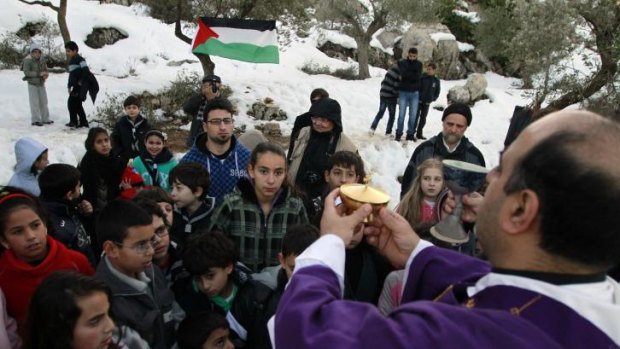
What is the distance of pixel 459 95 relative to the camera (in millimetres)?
15141

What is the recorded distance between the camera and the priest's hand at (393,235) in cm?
147

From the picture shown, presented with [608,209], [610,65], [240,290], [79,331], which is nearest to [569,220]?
[608,209]

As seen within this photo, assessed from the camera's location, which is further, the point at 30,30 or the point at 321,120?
the point at 30,30

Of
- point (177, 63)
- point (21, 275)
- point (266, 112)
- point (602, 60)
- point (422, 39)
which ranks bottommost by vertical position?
point (21, 275)

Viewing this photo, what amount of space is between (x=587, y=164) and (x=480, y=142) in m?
11.4

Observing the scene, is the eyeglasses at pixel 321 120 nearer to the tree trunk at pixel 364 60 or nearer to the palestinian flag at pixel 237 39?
the palestinian flag at pixel 237 39

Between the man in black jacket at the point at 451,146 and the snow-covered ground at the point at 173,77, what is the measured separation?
3.62 m

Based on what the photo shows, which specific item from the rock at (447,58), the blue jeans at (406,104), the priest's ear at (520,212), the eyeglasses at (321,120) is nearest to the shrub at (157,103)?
the blue jeans at (406,104)

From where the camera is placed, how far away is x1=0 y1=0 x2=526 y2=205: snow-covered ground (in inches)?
366

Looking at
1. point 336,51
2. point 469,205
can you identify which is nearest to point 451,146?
point 469,205

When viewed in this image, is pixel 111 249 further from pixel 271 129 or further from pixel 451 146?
pixel 271 129

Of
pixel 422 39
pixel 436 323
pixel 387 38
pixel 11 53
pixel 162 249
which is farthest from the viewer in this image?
pixel 387 38

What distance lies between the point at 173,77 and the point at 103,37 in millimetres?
4237

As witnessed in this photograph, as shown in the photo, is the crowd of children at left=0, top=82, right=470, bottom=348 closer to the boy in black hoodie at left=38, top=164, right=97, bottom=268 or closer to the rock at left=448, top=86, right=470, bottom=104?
the boy in black hoodie at left=38, top=164, right=97, bottom=268
